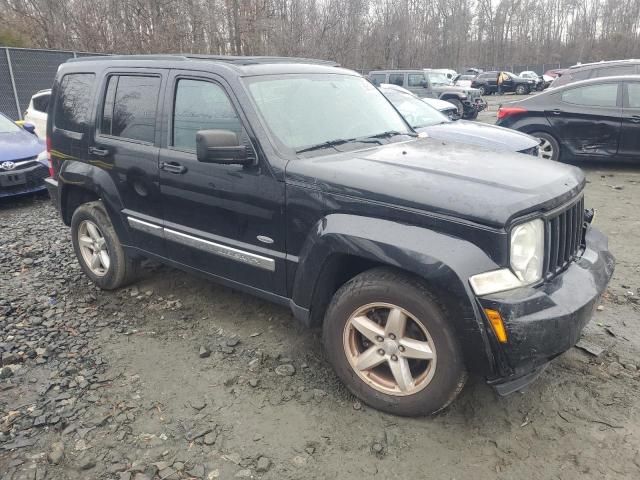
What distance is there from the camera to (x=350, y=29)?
115 ft

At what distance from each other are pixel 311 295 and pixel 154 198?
1.55 meters

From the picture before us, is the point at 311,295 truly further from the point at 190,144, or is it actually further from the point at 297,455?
the point at 190,144

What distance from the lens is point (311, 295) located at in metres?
2.91


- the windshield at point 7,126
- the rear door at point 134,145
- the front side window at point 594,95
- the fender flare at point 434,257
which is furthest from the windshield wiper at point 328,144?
the windshield at point 7,126

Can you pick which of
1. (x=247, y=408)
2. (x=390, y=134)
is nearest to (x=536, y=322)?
(x=247, y=408)

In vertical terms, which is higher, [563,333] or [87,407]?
[563,333]

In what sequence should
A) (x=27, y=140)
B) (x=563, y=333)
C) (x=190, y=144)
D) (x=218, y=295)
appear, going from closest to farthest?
(x=563, y=333)
(x=190, y=144)
(x=218, y=295)
(x=27, y=140)

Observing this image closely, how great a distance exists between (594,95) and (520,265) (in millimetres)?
7524

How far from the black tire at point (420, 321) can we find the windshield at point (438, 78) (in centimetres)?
1739

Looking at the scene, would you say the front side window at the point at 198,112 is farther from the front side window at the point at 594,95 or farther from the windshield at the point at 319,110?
the front side window at the point at 594,95

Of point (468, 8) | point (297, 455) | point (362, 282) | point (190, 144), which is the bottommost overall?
point (297, 455)

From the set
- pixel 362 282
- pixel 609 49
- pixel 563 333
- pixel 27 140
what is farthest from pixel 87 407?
pixel 609 49

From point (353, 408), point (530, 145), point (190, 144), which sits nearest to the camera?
point (353, 408)

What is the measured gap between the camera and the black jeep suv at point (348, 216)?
7.76 feet
